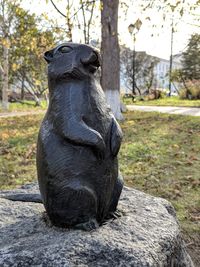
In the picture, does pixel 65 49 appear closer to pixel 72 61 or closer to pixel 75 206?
pixel 72 61

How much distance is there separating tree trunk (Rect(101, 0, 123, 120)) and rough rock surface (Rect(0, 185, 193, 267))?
28.6ft

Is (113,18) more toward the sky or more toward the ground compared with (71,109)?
more toward the sky

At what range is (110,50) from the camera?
11891 millimetres

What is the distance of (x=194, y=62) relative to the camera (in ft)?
126

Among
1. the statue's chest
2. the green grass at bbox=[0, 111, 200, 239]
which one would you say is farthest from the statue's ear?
the green grass at bbox=[0, 111, 200, 239]

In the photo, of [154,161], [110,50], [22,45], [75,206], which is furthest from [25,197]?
[22,45]

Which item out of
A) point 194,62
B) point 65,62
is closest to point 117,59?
point 65,62

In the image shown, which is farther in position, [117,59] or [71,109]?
[117,59]

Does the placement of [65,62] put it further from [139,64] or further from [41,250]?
[139,64]

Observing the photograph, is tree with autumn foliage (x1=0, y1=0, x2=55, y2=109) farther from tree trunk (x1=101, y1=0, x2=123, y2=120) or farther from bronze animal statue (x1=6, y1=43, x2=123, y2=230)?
bronze animal statue (x1=6, y1=43, x2=123, y2=230)

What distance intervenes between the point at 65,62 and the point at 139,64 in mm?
43951

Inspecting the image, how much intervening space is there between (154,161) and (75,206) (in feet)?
16.8

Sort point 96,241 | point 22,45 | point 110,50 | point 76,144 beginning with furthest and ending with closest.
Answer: point 22,45, point 110,50, point 76,144, point 96,241

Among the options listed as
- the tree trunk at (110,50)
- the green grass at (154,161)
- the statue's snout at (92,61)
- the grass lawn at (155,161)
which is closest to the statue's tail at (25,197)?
the statue's snout at (92,61)
